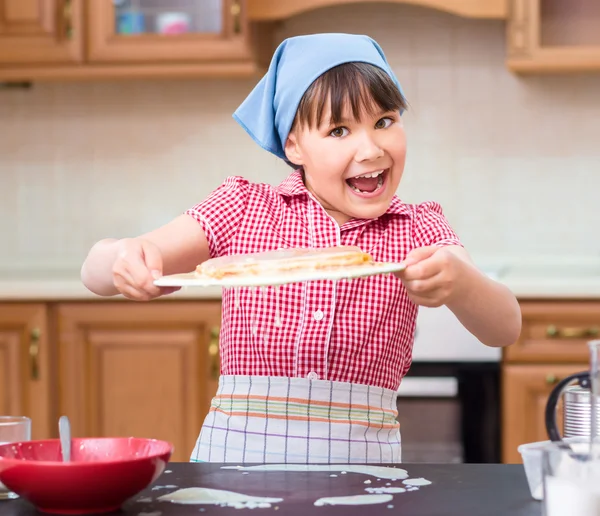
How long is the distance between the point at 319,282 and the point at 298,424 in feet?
0.67

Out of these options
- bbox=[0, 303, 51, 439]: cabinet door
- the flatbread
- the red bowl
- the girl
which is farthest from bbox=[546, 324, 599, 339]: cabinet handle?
the red bowl

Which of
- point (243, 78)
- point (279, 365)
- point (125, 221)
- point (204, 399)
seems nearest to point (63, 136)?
point (125, 221)

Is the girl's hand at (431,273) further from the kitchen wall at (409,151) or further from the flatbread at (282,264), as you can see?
the kitchen wall at (409,151)

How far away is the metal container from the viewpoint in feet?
3.23

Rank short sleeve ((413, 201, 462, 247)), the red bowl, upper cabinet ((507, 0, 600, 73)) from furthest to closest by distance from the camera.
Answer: upper cabinet ((507, 0, 600, 73)) < short sleeve ((413, 201, 462, 247)) < the red bowl

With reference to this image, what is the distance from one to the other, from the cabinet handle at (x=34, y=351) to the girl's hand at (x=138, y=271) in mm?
1467

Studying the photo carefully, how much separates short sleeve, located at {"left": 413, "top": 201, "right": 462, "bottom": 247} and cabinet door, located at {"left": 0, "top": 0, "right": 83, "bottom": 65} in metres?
1.68

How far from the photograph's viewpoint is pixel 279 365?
133 cm

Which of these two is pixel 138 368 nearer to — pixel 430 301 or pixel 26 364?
pixel 26 364

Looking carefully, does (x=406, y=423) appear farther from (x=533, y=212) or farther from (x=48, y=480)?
(x=48, y=480)

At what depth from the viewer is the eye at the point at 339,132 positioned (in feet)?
4.29

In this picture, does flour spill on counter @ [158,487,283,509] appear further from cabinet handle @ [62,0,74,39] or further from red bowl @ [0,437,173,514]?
cabinet handle @ [62,0,74,39]

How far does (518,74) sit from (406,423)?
115 centimetres

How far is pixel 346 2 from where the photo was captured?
2.78 metres
